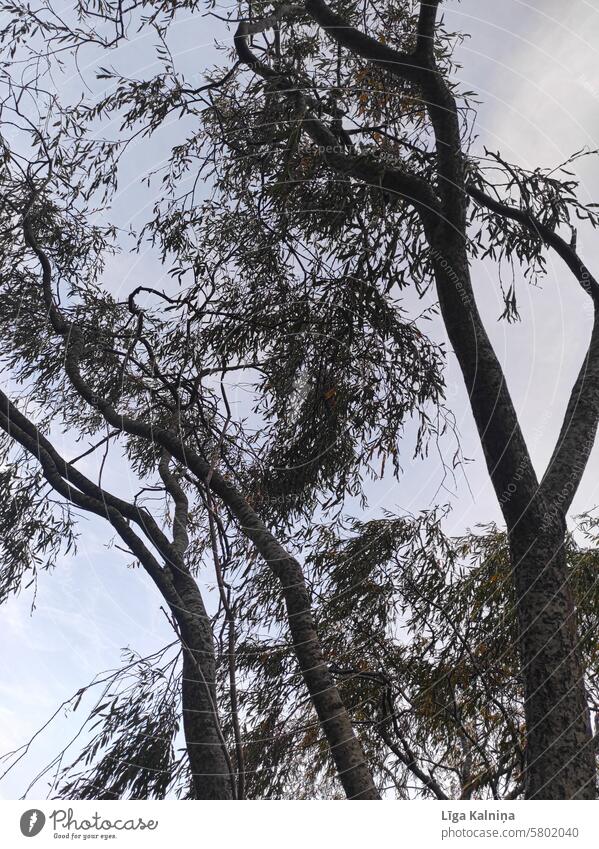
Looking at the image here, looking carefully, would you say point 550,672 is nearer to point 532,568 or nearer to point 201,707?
point 532,568

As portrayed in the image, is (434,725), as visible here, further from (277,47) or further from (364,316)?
(277,47)

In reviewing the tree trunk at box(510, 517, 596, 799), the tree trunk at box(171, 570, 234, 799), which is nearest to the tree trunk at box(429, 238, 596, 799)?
the tree trunk at box(510, 517, 596, 799)

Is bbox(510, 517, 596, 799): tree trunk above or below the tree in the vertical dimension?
below

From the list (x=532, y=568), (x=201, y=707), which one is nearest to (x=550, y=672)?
(x=532, y=568)

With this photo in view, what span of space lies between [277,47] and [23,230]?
1.73 m

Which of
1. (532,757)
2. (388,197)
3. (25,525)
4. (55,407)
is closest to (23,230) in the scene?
(55,407)

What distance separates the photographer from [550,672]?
2.50 meters

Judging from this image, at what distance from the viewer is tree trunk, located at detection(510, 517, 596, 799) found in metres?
2.35

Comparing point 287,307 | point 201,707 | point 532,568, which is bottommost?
point 201,707

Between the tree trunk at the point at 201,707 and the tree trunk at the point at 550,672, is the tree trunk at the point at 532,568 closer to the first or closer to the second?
the tree trunk at the point at 550,672

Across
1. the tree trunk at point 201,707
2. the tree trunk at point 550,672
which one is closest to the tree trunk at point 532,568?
the tree trunk at point 550,672

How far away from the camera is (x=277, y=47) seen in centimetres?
420

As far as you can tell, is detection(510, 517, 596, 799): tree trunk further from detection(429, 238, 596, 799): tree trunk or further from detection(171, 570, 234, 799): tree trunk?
detection(171, 570, 234, 799): tree trunk

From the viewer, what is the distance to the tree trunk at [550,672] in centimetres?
235
